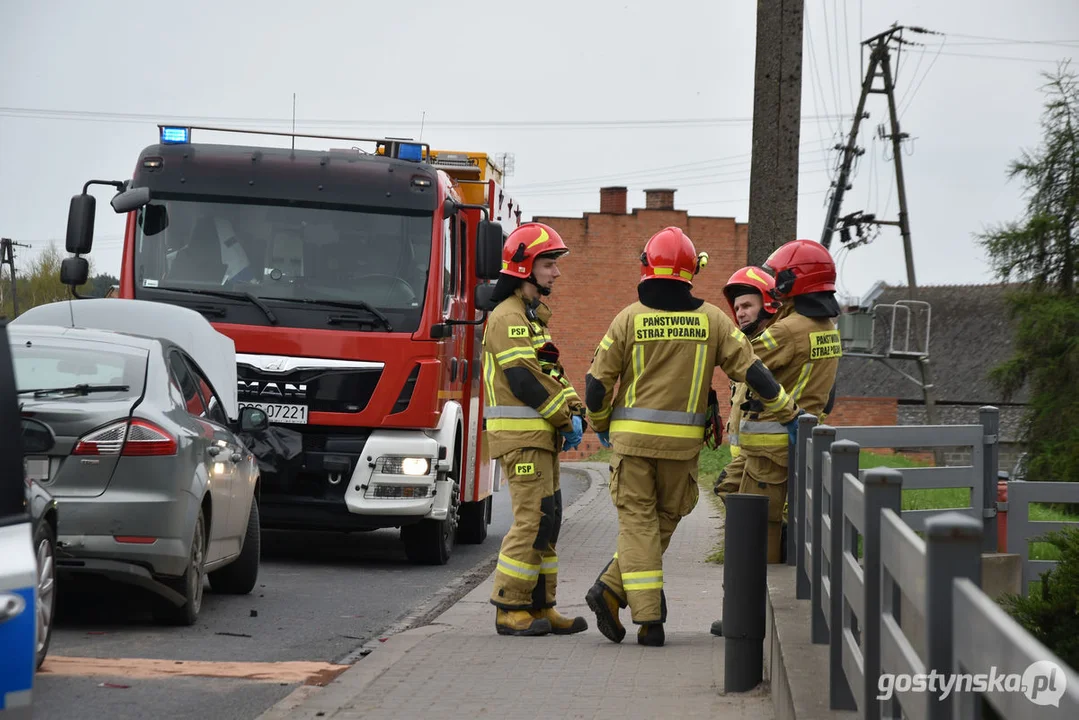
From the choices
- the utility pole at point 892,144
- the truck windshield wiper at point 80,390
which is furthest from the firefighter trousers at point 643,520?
the utility pole at point 892,144

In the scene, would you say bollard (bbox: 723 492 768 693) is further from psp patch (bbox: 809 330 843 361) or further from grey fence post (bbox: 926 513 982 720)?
grey fence post (bbox: 926 513 982 720)

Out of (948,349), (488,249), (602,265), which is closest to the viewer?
(488,249)

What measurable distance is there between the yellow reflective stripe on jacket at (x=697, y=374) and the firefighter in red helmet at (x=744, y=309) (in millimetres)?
910

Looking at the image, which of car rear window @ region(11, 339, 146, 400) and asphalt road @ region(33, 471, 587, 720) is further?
car rear window @ region(11, 339, 146, 400)

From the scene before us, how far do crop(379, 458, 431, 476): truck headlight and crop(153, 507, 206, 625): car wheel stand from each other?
2.74 m

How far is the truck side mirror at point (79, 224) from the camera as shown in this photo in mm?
10781

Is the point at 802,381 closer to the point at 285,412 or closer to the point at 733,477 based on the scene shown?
the point at 733,477

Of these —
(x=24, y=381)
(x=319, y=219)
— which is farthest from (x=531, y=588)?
(x=319, y=219)

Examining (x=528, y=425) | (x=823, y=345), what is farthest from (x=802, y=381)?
(x=528, y=425)

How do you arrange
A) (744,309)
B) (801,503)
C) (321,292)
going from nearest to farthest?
(801,503) → (744,309) → (321,292)

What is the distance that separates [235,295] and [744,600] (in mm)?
5873

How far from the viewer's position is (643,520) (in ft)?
23.3

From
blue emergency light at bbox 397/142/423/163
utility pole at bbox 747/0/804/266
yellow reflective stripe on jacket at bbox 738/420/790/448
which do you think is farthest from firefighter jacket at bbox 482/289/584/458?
utility pole at bbox 747/0/804/266

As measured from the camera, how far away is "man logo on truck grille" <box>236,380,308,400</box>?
1072 centimetres
